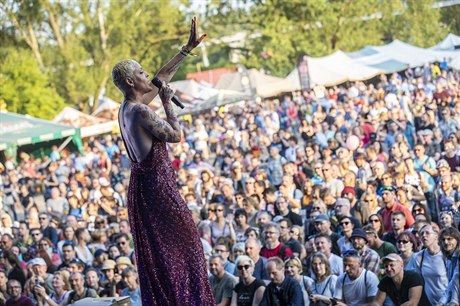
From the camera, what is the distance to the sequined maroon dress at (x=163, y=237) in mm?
5609

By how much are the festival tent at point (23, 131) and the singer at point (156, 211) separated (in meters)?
25.2

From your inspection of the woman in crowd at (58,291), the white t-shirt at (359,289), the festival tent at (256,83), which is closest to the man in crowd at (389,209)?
the white t-shirt at (359,289)

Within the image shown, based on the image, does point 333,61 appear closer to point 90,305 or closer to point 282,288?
point 282,288

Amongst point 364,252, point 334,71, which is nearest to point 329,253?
point 364,252

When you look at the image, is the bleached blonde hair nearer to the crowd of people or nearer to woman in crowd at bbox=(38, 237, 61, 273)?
the crowd of people

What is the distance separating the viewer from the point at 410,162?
1299 centimetres

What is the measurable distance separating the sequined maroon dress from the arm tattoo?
0.56 ft

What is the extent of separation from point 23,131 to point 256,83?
662 inches

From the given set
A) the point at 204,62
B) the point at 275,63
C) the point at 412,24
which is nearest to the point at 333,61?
the point at 412,24

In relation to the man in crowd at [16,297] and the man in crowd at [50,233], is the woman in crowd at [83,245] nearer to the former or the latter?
the man in crowd at [50,233]

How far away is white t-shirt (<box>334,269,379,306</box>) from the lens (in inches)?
343

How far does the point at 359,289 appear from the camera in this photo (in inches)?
344

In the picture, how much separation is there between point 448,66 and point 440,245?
24.0m

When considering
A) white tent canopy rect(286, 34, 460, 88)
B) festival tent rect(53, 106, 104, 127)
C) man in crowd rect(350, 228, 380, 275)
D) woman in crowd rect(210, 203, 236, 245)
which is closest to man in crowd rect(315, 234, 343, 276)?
man in crowd rect(350, 228, 380, 275)
